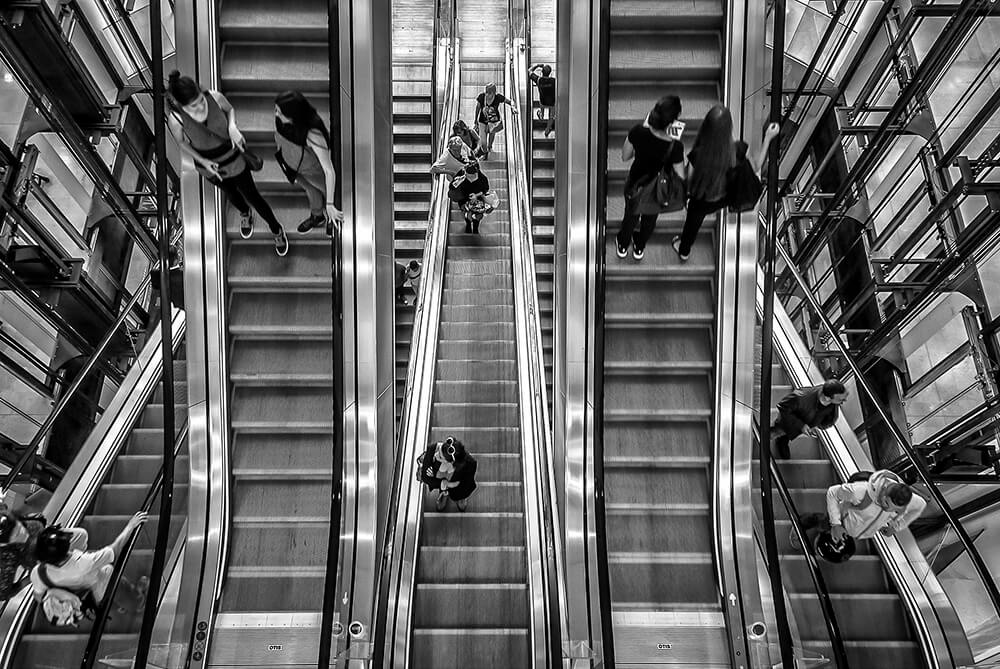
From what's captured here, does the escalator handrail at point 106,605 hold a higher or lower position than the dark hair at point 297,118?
lower

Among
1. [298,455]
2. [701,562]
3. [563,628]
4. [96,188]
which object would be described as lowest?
[563,628]

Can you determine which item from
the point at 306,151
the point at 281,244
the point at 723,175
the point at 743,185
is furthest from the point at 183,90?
the point at 743,185

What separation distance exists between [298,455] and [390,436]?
1.04m

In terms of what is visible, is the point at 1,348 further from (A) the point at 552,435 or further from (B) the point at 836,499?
(B) the point at 836,499

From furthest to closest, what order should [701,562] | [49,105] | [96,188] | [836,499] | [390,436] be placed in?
[96,188] → [49,105] → [390,436] → [701,562] → [836,499]

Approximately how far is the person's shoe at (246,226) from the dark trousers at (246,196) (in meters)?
0.14

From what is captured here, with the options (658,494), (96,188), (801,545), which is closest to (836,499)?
(801,545)

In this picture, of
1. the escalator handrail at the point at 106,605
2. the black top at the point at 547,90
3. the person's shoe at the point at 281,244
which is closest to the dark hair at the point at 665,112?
the person's shoe at the point at 281,244

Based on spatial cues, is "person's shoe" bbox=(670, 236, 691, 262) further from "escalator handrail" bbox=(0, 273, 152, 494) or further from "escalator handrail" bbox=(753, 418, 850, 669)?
"escalator handrail" bbox=(0, 273, 152, 494)

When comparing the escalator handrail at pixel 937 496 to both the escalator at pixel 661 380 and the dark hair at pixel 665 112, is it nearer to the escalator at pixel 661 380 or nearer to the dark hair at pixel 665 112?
the escalator at pixel 661 380

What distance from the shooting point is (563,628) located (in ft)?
17.1

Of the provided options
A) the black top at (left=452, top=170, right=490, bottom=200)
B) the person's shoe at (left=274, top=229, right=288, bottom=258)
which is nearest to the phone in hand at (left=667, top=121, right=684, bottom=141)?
the person's shoe at (left=274, top=229, right=288, bottom=258)

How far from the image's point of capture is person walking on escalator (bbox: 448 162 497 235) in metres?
9.08

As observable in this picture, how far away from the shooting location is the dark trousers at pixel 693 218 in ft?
17.9
